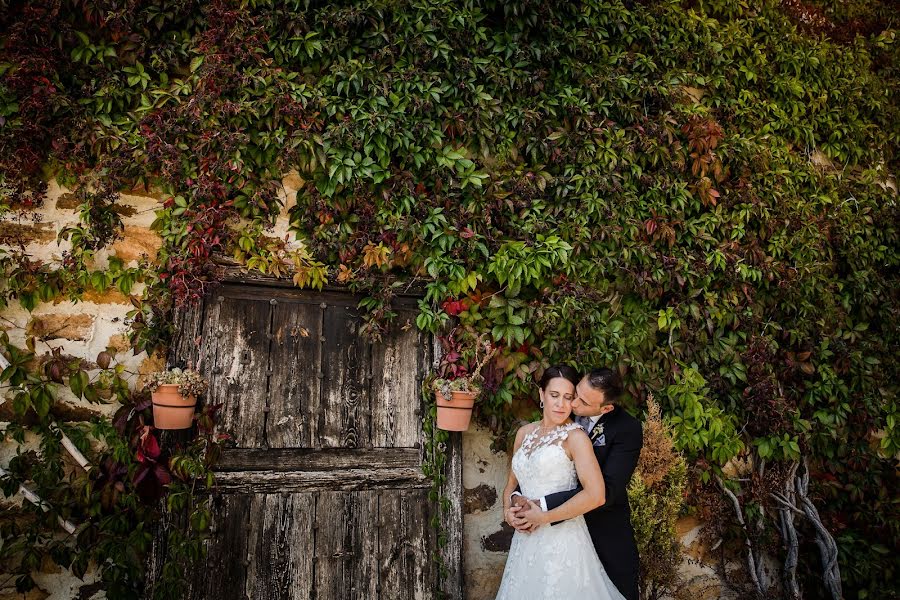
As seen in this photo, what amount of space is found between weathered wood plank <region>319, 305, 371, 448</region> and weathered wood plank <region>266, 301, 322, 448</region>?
7 centimetres

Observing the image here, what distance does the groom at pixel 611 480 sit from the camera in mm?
2861

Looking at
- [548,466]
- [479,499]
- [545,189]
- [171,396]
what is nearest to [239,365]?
[171,396]

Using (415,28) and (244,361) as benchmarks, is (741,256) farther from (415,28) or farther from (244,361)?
(244,361)

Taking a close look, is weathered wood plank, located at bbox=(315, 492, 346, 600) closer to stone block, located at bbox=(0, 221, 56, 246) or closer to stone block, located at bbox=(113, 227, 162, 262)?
stone block, located at bbox=(113, 227, 162, 262)

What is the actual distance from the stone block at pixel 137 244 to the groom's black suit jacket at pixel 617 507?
2880mm

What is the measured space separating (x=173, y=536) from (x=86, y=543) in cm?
41

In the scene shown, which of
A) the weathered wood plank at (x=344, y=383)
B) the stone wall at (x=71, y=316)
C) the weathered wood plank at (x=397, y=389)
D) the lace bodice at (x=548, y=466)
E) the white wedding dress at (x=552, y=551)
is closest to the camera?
the white wedding dress at (x=552, y=551)

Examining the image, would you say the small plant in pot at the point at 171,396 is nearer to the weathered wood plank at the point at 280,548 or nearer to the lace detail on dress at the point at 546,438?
the weathered wood plank at the point at 280,548

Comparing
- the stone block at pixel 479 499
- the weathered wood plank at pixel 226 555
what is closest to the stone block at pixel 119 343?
the weathered wood plank at pixel 226 555

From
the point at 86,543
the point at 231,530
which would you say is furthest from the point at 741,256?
the point at 86,543

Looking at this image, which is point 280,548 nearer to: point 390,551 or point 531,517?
point 390,551

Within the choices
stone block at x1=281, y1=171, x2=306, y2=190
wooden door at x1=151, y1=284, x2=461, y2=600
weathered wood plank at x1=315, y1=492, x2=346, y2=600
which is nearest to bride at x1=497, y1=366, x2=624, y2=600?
wooden door at x1=151, y1=284, x2=461, y2=600

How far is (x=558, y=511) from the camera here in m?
2.71

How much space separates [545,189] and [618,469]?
7.18 ft
